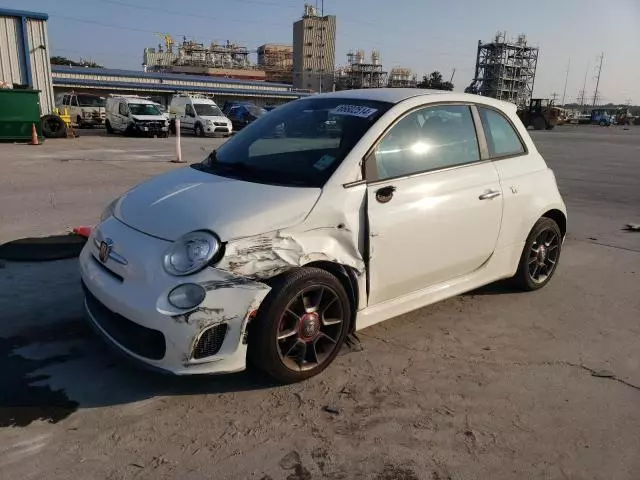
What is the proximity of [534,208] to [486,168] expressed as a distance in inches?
27.7

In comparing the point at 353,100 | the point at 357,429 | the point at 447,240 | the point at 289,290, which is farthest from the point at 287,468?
the point at 353,100

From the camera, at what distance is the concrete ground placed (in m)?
2.48

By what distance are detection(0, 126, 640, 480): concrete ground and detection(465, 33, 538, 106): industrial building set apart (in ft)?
331

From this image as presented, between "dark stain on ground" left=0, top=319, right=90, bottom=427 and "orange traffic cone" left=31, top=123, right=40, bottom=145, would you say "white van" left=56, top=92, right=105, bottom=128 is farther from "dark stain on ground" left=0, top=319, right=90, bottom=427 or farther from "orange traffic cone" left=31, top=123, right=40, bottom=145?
"dark stain on ground" left=0, top=319, right=90, bottom=427

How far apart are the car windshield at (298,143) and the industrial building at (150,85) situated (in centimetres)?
4411

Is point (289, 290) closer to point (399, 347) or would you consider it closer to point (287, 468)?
point (287, 468)

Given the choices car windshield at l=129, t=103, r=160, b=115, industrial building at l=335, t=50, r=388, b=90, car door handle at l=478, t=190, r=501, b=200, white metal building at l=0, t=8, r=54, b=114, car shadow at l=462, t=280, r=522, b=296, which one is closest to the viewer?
car door handle at l=478, t=190, r=501, b=200

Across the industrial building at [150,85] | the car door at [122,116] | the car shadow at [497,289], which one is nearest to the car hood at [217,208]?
the car shadow at [497,289]

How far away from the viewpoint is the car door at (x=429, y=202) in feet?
11.1

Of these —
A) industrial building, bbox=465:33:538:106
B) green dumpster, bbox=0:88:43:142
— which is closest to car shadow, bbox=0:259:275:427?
green dumpster, bbox=0:88:43:142

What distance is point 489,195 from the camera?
3.99m

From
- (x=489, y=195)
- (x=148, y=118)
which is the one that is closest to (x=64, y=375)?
(x=489, y=195)

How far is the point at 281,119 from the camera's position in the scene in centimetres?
418

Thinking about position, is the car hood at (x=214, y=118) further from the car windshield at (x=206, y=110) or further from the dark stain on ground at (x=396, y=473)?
the dark stain on ground at (x=396, y=473)
